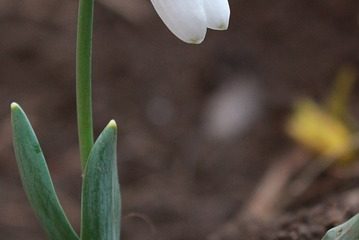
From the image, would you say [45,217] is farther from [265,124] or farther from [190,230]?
[265,124]

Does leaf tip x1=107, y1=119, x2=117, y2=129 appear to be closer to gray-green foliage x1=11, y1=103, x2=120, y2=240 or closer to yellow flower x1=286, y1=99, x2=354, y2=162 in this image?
gray-green foliage x1=11, y1=103, x2=120, y2=240

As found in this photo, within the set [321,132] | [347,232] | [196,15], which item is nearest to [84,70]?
[196,15]

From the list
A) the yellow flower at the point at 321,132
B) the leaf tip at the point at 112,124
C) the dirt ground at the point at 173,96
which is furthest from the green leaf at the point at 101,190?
the yellow flower at the point at 321,132

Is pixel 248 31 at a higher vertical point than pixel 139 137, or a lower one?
higher

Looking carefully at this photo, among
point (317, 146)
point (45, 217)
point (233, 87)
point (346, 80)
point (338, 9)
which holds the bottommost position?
point (45, 217)

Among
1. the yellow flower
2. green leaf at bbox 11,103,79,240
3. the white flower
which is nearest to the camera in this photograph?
the white flower

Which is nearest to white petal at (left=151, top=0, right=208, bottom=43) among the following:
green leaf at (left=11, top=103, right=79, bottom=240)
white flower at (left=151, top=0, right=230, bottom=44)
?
white flower at (left=151, top=0, right=230, bottom=44)

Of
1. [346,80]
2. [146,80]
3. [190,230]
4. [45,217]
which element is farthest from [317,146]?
[45,217]
